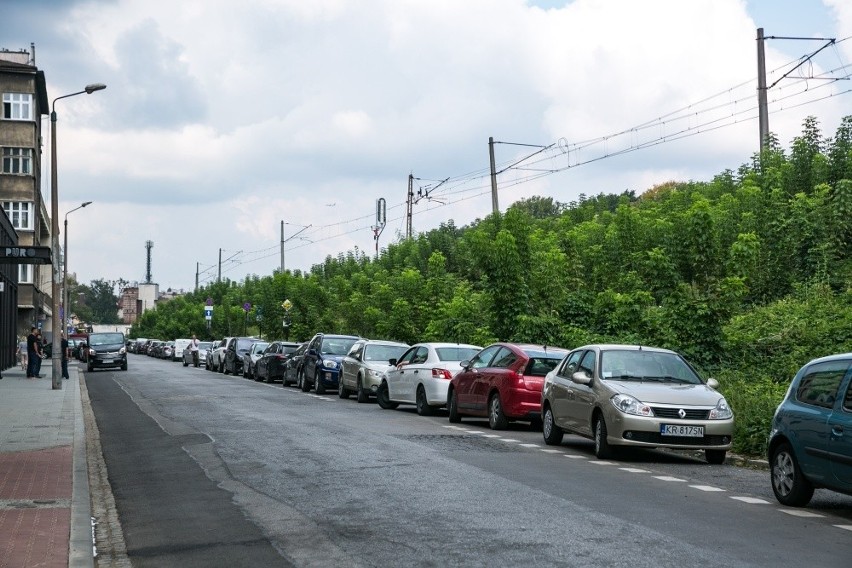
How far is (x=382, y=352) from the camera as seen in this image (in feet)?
106

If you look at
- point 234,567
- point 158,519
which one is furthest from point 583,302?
point 234,567

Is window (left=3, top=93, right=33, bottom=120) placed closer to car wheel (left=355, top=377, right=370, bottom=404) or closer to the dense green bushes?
the dense green bushes

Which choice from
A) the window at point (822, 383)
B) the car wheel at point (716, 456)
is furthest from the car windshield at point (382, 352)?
the window at point (822, 383)

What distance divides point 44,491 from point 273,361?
33.2 m

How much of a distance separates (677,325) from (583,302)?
7.16 m

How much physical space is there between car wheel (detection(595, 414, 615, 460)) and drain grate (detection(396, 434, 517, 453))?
1.43 meters

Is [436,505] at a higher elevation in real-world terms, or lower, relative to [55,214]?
lower

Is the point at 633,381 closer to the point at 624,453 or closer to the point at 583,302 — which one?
the point at 624,453

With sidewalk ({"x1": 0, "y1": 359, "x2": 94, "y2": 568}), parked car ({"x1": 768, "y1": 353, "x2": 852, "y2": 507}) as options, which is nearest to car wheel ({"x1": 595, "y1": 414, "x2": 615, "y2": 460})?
parked car ({"x1": 768, "y1": 353, "x2": 852, "y2": 507})

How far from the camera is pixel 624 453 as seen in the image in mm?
17969

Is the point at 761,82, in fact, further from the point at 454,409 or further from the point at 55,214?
the point at 55,214

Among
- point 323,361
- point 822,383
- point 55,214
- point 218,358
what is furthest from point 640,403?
point 218,358

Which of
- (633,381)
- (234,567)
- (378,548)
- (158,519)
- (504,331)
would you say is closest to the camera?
(234,567)

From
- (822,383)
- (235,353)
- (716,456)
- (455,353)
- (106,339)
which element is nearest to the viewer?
(822,383)
